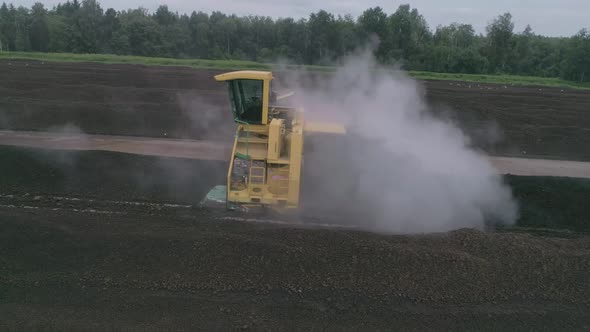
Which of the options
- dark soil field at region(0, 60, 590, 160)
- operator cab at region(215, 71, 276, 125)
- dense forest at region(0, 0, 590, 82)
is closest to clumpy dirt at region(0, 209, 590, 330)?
operator cab at region(215, 71, 276, 125)

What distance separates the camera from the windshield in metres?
9.91

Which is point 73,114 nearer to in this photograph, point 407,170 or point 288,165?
point 288,165

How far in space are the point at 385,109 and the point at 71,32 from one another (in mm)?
67871

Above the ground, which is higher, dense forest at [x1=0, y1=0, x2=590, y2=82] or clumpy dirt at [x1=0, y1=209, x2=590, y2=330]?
dense forest at [x1=0, y1=0, x2=590, y2=82]

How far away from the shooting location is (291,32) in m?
36.4

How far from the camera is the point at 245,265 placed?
7.35m

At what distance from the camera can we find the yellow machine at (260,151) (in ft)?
31.4

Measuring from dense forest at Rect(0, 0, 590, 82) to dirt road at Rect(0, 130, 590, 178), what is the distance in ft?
39.9

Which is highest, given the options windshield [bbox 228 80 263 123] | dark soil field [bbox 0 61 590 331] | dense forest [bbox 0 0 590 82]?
dense forest [bbox 0 0 590 82]

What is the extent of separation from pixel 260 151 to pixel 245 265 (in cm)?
318

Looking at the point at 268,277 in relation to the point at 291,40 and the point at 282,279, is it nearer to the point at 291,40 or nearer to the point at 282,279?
the point at 282,279

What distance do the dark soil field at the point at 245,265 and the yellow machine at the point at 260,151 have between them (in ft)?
2.26


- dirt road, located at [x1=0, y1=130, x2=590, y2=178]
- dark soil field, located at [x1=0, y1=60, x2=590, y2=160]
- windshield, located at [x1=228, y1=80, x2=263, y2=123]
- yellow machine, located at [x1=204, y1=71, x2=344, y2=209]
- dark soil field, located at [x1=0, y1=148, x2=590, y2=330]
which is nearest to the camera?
dark soil field, located at [x1=0, y1=148, x2=590, y2=330]

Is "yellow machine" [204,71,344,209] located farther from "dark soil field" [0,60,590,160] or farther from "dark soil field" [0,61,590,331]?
"dark soil field" [0,60,590,160]
